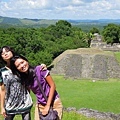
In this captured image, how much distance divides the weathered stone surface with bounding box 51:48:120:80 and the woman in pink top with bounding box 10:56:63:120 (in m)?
23.5

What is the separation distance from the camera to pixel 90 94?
2036cm

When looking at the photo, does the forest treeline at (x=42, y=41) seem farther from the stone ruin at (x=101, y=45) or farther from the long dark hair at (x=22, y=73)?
the long dark hair at (x=22, y=73)

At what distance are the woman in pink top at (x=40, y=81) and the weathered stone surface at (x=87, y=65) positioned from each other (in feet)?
76.9

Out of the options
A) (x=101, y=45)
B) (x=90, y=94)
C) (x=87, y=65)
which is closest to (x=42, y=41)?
(x=87, y=65)

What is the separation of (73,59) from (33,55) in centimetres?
544

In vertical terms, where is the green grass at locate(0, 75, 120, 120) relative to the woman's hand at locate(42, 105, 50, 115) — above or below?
below

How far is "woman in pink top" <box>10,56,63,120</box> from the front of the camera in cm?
364

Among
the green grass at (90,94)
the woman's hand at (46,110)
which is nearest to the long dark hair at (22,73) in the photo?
the woman's hand at (46,110)

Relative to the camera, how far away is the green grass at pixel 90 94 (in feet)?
55.6

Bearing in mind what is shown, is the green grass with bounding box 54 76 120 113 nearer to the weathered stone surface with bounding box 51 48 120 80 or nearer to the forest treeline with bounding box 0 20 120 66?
the weathered stone surface with bounding box 51 48 120 80

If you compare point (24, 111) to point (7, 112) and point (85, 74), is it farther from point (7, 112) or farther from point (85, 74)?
point (85, 74)

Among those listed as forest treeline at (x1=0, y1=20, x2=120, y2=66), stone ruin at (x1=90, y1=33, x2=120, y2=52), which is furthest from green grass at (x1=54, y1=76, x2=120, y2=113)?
stone ruin at (x1=90, y1=33, x2=120, y2=52)

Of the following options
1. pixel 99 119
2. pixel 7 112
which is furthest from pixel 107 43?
pixel 7 112

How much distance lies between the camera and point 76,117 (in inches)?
267
